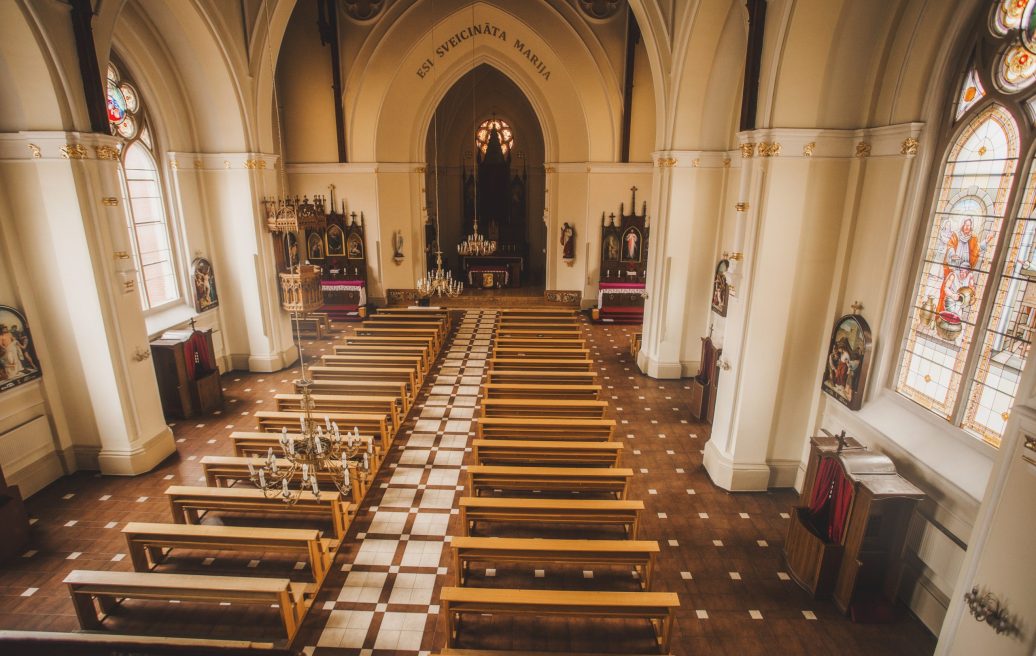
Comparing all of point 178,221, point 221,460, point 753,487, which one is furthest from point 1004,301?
point 178,221

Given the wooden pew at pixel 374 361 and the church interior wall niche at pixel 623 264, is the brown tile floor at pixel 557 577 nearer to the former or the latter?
the wooden pew at pixel 374 361

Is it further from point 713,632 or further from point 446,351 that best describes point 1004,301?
point 446,351

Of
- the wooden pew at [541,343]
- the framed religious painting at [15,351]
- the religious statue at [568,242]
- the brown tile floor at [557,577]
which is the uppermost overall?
the religious statue at [568,242]

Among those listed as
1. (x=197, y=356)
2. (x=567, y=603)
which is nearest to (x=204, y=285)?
(x=197, y=356)

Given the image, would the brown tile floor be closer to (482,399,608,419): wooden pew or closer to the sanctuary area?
the sanctuary area

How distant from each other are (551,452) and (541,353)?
189 inches

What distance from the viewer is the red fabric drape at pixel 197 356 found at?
37.6 feet

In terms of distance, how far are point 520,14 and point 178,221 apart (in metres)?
11.9

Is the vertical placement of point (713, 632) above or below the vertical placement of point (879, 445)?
below

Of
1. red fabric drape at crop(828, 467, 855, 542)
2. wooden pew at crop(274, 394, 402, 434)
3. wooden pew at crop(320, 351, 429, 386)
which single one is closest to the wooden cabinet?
wooden pew at crop(320, 351, 429, 386)

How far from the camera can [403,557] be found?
7.24m

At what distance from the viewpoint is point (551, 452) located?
8586 mm

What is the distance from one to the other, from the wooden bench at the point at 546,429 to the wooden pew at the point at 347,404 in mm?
2014

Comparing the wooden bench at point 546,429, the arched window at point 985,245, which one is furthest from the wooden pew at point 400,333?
the arched window at point 985,245
